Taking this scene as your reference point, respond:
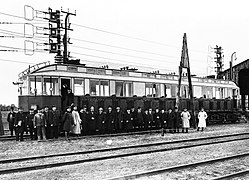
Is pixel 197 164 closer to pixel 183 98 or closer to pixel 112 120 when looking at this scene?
pixel 112 120

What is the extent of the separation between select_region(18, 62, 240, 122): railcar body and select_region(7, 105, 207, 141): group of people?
0.71 metres

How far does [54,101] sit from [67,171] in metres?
9.36

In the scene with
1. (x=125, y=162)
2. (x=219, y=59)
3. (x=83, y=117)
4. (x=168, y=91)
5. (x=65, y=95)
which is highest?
(x=219, y=59)

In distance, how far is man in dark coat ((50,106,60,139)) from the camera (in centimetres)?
1647

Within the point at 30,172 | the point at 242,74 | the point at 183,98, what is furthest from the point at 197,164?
the point at 183,98

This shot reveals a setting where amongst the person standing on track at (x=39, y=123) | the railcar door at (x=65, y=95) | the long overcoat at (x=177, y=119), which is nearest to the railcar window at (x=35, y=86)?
the railcar door at (x=65, y=95)

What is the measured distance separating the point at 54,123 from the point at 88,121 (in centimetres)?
240

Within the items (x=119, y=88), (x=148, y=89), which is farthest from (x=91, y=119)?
(x=148, y=89)

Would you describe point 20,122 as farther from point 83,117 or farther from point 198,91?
point 198,91

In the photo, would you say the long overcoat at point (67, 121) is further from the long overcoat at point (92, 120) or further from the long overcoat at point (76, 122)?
the long overcoat at point (92, 120)

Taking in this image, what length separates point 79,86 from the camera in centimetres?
1916

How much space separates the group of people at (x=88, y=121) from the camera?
16312 millimetres

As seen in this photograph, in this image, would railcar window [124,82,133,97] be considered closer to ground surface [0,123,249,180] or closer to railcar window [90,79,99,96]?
railcar window [90,79,99,96]

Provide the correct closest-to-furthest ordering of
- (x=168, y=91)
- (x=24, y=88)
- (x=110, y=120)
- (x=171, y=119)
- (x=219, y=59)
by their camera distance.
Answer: (x=24, y=88) → (x=110, y=120) → (x=171, y=119) → (x=168, y=91) → (x=219, y=59)
